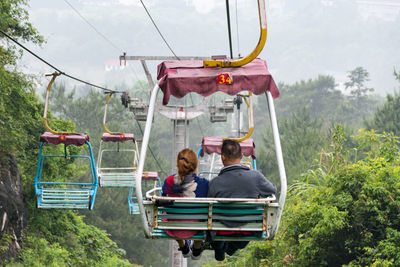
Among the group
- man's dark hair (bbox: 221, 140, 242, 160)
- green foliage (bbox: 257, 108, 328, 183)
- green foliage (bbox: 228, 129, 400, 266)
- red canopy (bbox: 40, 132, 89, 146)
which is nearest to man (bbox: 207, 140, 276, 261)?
man's dark hair (bbox: 221, 140, 242, 160)

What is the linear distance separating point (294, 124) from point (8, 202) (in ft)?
106

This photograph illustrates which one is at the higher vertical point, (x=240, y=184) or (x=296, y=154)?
(x=296, y=154)

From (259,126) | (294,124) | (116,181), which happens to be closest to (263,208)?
(116,181)

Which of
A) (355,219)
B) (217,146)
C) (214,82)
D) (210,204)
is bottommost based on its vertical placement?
(355,219)

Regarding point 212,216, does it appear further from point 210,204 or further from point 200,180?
point 200,180

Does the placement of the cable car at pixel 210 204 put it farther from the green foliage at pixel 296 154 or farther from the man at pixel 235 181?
the green foliage at pixel 296 154

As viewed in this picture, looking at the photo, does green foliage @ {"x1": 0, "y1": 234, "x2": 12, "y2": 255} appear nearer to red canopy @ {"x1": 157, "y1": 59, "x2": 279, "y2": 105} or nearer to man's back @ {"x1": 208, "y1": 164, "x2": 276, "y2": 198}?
red canopy @ {"x1": 157, "y1": 59, "x2": 279, "y2": 105}

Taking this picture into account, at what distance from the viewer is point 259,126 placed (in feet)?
300

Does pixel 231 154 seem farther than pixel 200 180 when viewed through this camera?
No

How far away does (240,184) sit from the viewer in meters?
4.38

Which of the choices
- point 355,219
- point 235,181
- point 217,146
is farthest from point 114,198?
point 235,181

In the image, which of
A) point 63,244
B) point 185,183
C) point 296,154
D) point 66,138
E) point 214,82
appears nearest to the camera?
point 185,183

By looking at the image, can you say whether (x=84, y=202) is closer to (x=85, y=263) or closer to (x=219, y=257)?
(x=219, y=257)

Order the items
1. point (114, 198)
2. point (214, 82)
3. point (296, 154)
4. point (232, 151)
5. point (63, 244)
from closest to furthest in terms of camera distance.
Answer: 1. point (232, 151)
2. point (214, 82)
3. point (63, 244)
4. point (114, 198)
5. point (296, 154)
